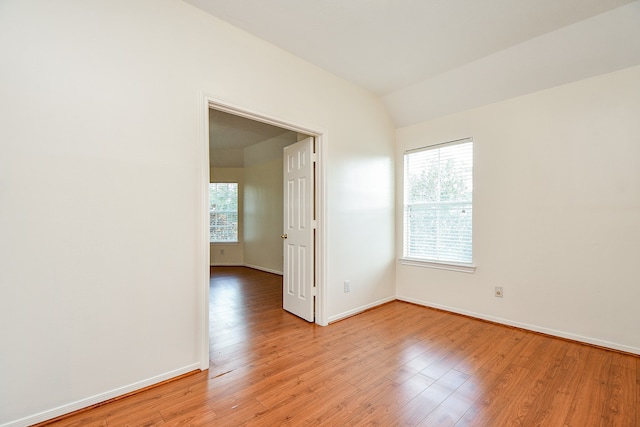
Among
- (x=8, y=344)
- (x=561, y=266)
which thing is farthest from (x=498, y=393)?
(x=8, y=344)

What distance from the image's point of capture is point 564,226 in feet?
9.04

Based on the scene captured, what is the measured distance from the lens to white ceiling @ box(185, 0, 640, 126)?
7.00 ft

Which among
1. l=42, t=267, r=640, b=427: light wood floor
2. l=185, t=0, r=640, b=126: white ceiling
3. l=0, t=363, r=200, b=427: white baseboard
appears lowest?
l=42, t=267, r=640, b=427: light wood floor

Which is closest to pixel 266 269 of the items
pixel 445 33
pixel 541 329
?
pixel 541 329

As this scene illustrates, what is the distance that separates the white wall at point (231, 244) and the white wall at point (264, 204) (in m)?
0.17

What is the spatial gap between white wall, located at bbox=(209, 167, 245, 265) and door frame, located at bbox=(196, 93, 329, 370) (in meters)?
4.53

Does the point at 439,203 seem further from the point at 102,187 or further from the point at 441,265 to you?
the point at 102,187

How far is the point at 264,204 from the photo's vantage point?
6.48 metres

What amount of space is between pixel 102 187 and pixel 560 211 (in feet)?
12.8

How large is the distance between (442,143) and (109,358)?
3.89 meters

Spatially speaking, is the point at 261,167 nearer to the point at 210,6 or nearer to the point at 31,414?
the point at 210,6

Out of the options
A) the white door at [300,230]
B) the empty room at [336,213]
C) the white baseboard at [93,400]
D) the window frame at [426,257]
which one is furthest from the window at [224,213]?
the white baseboard at [93,400]

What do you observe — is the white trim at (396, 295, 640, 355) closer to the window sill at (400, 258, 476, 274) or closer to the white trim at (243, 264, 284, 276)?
the window sill at (400, 258, 476, 274)

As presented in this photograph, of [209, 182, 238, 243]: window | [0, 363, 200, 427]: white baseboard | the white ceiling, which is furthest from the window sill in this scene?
[209, 182, 238, 243]: window
